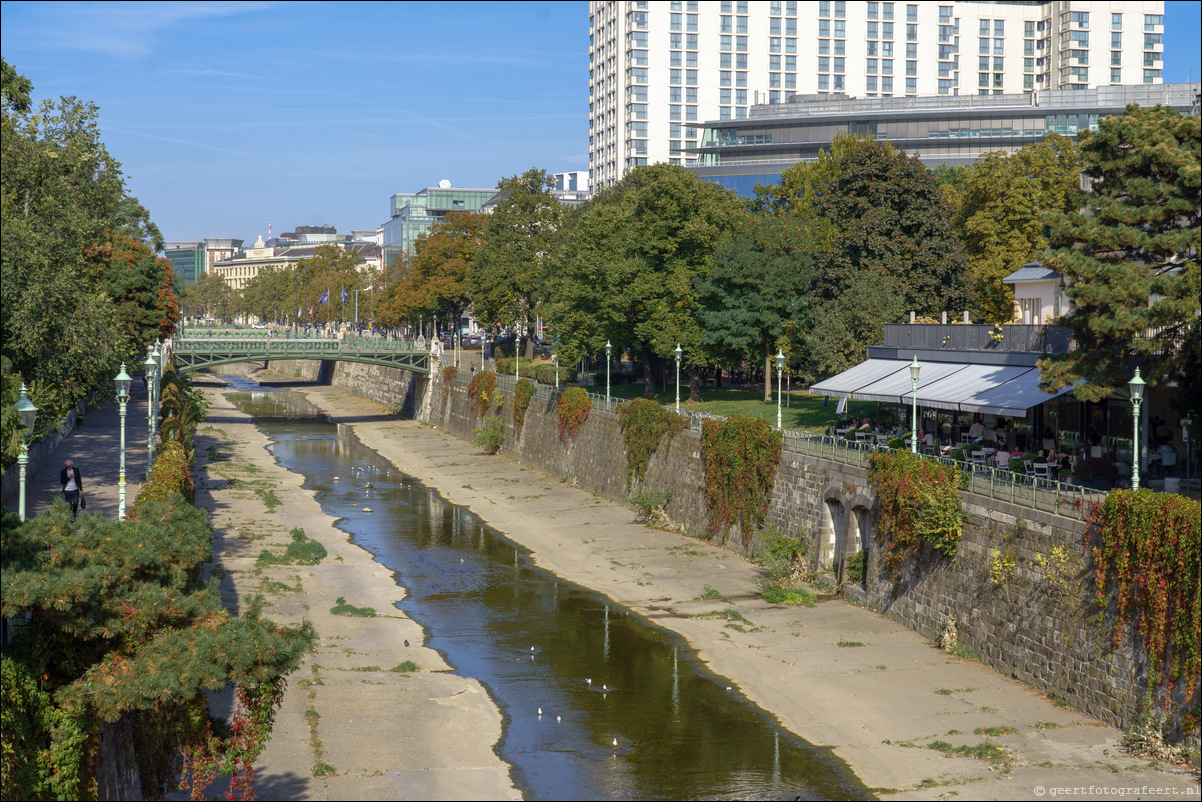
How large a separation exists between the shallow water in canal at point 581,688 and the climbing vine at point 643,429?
23.1 feet

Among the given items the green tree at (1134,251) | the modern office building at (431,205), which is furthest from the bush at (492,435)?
the modern office building at (431,205)

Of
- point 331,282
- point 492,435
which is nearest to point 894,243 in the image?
point 492,435

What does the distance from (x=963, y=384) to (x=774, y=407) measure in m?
19.3

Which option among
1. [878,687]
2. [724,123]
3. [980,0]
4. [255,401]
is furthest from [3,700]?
[980,0]

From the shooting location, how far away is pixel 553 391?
62.7 metres

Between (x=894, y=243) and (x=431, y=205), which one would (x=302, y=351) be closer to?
(x=894, y=243)

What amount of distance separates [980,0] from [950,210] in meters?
114

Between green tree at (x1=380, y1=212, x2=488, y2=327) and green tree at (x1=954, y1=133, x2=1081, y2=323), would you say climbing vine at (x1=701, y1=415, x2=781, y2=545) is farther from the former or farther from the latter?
green tree at (x1=380, y1=212, x2=488, y2=327)

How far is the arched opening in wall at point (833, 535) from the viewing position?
34438mm

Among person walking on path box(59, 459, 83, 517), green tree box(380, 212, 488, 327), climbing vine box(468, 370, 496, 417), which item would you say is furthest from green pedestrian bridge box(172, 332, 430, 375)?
person walking on path box(59, 459, 83, 517)

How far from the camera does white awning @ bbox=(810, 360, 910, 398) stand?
4062 centimetres

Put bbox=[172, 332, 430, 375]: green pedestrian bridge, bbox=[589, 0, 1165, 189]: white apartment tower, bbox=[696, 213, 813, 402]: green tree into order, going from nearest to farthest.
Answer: bbox=[696, 213, 813, 402]: green tree → bbox=[172, 332, 430, 375]: green pedestrian bridge → bbox=[589, 0, 1165, 189]: white apartment tower

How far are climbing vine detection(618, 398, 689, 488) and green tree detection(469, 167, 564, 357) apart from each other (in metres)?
38.1

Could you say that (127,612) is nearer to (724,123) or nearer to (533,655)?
(533,655)
